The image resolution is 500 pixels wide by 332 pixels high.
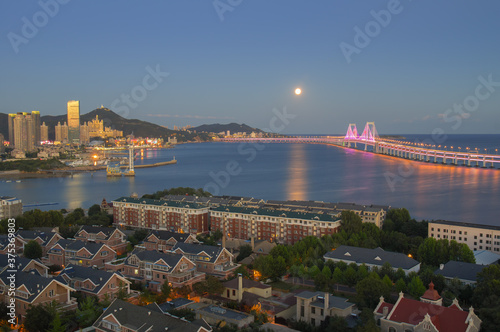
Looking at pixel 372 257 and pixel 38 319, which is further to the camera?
pixel 372 257

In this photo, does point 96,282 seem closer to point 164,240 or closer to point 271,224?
point 164,240

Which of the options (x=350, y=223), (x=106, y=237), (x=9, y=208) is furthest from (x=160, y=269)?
(x=9, y=208)

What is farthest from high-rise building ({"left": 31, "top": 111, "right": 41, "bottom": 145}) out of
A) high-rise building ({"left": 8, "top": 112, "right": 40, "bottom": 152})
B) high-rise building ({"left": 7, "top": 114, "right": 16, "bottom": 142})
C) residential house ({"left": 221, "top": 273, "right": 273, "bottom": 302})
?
residential house ({"left": 221, "top": 273, "right": 273, "bottom": 302})

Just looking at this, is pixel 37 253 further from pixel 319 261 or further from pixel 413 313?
pixel 413 313

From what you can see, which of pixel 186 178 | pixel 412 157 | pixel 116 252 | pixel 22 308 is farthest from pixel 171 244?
pixel 412 157

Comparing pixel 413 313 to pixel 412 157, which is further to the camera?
pixel 412 157

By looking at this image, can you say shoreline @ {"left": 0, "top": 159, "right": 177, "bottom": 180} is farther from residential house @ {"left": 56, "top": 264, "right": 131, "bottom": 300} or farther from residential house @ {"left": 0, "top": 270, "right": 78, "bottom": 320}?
→ residential house @ {"left": 0, "top": 270, "right": 78, "bottom": 320}
